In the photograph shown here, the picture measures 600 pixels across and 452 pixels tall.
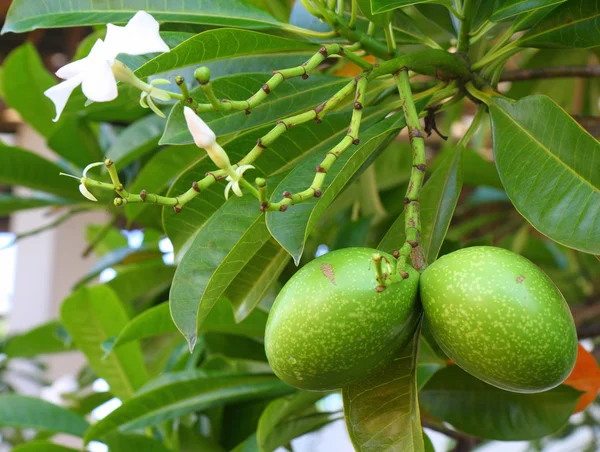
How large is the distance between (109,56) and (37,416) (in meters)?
0.79

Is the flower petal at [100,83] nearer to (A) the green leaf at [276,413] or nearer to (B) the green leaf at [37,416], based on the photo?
(A) the green leaf at [276,413]

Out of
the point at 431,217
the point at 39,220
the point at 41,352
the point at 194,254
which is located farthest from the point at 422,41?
the point at 39,220

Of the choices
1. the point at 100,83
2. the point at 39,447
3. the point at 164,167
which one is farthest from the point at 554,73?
the point at 39,447

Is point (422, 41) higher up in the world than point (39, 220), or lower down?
higher up

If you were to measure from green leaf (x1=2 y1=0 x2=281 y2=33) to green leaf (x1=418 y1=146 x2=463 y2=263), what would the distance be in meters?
0.23

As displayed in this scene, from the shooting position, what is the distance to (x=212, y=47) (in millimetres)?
601

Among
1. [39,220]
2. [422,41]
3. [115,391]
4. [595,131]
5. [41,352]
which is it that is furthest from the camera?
[39,220]

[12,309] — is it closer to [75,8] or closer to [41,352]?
[41,352]

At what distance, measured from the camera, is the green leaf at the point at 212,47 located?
0.57 metres

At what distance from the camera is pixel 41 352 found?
1436mm

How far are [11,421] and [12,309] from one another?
1723mm

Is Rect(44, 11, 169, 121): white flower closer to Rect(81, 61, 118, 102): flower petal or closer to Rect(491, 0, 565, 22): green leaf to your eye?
Rect(81, 61, 118, 102): flower petal

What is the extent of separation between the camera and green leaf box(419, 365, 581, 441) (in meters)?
0.80

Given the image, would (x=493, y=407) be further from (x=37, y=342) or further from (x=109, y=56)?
(x=37, y=342)
